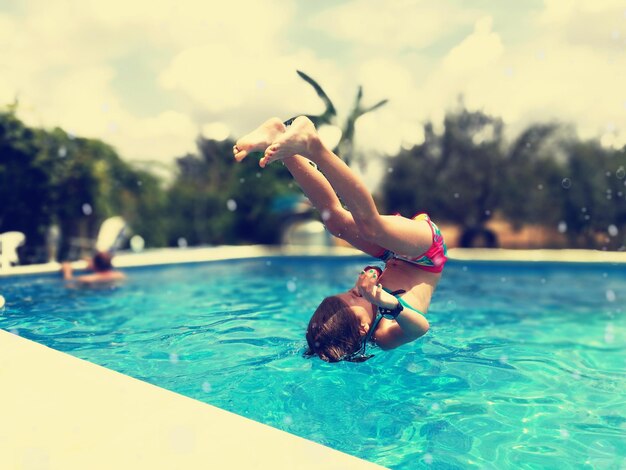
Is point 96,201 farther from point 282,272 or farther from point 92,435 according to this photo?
point 92,435

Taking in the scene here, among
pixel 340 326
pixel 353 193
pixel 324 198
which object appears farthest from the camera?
pixel 324 198

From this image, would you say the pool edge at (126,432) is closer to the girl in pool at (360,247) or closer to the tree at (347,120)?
the girl in pool at (360,247)

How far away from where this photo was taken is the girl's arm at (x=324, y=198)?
12.2 feet

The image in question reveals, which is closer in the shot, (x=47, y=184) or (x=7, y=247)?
(x=7, y=247)

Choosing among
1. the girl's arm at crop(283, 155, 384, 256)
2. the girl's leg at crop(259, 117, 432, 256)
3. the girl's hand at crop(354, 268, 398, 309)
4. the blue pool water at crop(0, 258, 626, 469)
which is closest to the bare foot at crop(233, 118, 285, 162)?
the girl's leg at crop(259, 117, 432, 256)

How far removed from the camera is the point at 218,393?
3.56 m

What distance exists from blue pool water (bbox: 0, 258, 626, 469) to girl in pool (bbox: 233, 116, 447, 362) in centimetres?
37

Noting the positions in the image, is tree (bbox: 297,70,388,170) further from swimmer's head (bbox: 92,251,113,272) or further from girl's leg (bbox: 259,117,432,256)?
girl's leg (bbox: 259,117,432,256)

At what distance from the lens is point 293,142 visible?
2.96 m

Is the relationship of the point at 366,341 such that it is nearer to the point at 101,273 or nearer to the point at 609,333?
the point at 609,333

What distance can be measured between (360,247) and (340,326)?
3.02 feet

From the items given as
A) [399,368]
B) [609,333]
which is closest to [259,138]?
[399,368]

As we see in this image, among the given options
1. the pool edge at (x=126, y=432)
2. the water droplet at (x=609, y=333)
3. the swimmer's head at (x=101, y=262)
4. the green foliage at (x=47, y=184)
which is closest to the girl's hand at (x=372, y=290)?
the pool edge at (x=126, y=432)

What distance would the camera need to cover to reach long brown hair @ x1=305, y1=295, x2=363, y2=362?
3.54 m
